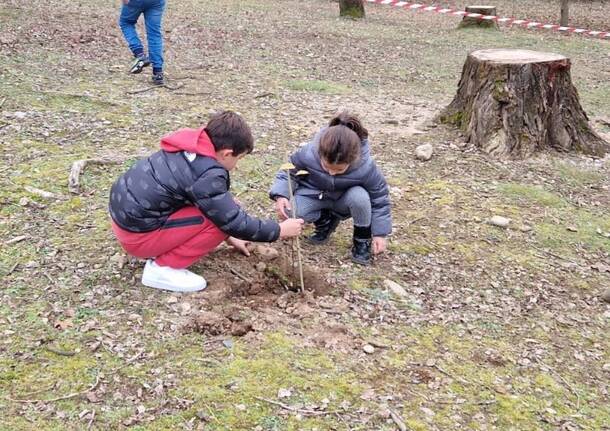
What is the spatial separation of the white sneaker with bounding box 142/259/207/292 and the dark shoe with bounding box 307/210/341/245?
0.89 m

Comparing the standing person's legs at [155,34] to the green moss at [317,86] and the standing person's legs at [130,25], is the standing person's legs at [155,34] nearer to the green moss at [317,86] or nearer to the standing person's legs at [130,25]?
the standing person's legs at [130,25]

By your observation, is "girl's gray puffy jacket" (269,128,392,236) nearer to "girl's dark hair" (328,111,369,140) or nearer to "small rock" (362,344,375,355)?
"girl's dark hair" (328,111,369,140)

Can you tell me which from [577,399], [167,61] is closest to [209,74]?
[167,61]

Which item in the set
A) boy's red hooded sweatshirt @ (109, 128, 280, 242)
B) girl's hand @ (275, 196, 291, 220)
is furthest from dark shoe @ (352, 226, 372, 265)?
boy's red hooded sweatshirt @ (109, 128, 280, 242)

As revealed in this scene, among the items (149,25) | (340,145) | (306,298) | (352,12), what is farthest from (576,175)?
(352,12)

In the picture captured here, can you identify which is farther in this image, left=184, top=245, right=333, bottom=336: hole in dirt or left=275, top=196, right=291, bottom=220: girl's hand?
left=275, top=196, right=291, bottom=220: girl's hand

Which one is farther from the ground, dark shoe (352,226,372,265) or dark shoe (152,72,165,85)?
Answer: dark shoe (152,72,165,85)

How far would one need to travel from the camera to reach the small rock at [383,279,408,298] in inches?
134

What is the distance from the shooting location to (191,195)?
9.68ft

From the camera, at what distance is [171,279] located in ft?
10.3

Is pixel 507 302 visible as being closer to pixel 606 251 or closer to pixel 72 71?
pixel 606 251

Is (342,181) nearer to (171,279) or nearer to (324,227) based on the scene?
(324,227)

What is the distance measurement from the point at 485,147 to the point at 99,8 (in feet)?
→ 25.9

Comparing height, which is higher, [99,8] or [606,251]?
[99,8]
